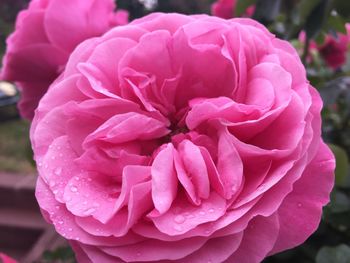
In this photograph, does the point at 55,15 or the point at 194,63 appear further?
the point at 55,15

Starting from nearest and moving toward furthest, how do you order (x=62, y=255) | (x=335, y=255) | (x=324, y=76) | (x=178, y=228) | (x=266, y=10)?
(x=178, y=228) → (x=335, y=255) → (x=266, y=10) → (x=62, y=255) → (x=324, y=76)

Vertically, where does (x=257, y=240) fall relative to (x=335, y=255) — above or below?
above

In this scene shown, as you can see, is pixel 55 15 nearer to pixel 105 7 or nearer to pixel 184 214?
pixel 105 7

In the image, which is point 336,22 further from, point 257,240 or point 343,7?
point 257,240

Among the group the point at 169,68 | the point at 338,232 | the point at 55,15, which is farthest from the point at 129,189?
Answer: the point at 338,232

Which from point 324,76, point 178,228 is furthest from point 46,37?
point 324,76

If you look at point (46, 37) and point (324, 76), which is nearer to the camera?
point (46, 37)

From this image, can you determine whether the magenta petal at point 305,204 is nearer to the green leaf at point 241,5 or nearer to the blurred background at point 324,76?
the blurred background at point 324,76

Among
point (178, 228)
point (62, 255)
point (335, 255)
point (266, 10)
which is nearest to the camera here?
point (178, 228)
